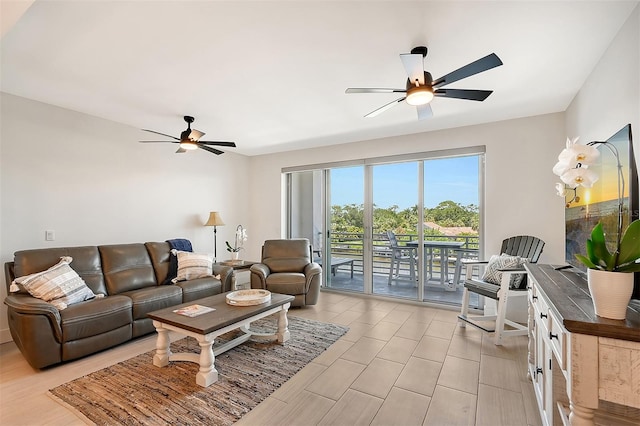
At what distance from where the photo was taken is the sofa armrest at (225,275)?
410cm

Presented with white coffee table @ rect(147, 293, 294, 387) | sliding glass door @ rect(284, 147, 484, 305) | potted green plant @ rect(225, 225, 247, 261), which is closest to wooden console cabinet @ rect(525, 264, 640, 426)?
white coffee table @ rect(147, 293, 294, 387)

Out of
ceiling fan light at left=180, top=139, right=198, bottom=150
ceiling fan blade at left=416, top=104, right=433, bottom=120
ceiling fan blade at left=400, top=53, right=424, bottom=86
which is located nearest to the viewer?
ceiling fan blade at left=400, top=53, right=424, bottom=86

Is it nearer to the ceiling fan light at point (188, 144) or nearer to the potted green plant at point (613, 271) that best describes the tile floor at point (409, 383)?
the potted green plant at point (613, 271)

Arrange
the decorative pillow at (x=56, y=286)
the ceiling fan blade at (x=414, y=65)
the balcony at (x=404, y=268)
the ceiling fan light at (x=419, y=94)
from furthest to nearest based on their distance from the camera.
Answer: the balcony at (x=404, y=268) < the decorative pillow at (x=56, y=286) < the ceiling fan light at (x=419, y=94) < the ceiling fan blade at (x=414, y=65)

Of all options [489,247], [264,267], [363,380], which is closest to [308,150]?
[264,267]

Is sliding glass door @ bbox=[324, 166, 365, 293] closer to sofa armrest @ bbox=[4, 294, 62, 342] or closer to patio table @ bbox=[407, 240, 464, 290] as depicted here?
patio table @ bbox=[407, 240, 464, 290]

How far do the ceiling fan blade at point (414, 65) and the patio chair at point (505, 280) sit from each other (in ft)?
7.14

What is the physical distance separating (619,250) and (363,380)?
1886 mm

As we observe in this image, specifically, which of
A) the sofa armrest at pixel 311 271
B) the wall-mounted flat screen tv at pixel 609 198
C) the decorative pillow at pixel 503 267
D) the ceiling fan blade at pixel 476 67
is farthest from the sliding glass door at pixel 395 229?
the ceiling fan blade at pixel 476 67

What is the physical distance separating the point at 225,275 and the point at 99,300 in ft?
4.86

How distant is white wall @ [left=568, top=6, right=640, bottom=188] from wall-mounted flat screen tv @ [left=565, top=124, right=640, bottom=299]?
0.07 meters

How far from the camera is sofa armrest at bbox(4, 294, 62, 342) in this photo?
244 centimetres

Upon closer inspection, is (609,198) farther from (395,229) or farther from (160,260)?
(160,260)

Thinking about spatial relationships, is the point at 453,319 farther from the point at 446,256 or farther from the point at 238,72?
the point at 238,72
